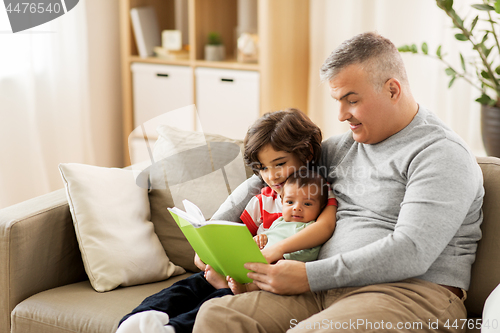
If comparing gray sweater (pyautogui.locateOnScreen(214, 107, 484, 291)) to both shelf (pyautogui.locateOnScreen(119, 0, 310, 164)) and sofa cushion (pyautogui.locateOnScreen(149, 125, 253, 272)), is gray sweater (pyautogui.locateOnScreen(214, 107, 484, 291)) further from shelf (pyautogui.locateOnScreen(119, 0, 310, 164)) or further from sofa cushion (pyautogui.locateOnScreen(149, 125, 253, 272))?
shelf (pyautogui.locateOnScreen(119, 0, 310, 164))

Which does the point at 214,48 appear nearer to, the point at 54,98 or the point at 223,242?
→ the point at 54,98

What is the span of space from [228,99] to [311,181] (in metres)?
1.68

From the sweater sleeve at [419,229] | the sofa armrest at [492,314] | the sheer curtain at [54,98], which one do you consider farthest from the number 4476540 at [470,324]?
the sheer curtain at [54,98]

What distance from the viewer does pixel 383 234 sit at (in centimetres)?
134

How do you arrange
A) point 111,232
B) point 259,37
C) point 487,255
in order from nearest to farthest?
1. point 487,255
2. point 111,232
3. point 259,37

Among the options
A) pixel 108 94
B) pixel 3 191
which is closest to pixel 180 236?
pixel 3 191

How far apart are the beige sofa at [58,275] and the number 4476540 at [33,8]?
1.35 meters

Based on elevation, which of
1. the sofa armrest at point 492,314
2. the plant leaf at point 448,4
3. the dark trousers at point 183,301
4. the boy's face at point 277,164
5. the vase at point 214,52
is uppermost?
the plant leaf at point 448,4

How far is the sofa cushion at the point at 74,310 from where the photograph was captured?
1475 millimetres

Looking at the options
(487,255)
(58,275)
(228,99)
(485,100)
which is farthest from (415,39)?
(58,275)

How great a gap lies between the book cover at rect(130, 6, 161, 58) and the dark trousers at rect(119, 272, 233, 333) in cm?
→ 205

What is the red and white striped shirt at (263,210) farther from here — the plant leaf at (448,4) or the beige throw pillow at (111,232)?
the plant leaf at (448,4)

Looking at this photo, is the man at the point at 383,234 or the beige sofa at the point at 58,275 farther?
the beige sofa at the point at 58,275

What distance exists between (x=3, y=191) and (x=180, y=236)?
141 centimetres
